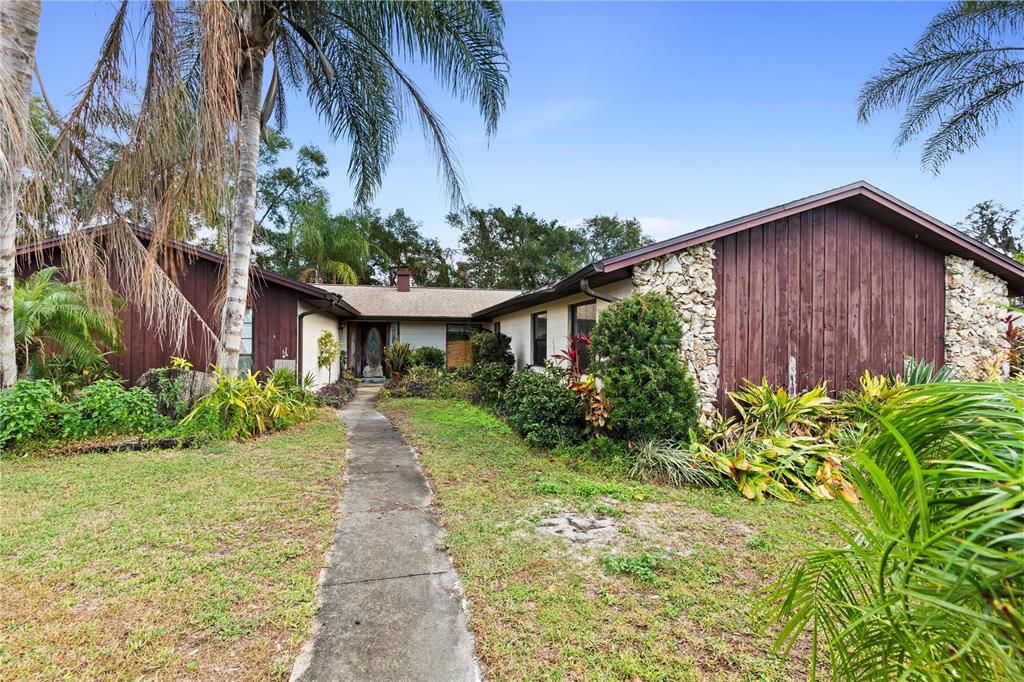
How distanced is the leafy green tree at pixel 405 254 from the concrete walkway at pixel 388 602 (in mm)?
27623

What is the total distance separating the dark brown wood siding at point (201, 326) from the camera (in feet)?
32.8

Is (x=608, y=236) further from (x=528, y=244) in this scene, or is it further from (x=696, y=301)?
(x=696, y=301)

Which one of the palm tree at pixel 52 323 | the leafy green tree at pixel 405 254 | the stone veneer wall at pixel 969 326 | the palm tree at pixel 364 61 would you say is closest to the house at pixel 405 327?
the palm tree at pixel 364 61

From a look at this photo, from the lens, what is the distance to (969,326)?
792 centimetres

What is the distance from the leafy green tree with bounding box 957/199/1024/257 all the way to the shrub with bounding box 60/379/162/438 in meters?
34.6

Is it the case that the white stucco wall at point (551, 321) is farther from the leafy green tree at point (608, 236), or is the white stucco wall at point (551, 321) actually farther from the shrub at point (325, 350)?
the leafy green tree at point (608, 236)

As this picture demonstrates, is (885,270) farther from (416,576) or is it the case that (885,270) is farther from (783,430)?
(416,576)

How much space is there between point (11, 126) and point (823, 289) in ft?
32.2

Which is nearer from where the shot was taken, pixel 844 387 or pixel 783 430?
pixel 783 430

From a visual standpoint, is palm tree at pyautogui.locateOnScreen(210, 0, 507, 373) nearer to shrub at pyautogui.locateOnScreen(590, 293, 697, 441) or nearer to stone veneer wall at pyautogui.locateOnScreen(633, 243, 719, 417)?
stone veneer wall at pyautogui.locateOnScreen(633, 243, 719, 417)

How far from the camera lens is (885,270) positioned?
771 centimetres

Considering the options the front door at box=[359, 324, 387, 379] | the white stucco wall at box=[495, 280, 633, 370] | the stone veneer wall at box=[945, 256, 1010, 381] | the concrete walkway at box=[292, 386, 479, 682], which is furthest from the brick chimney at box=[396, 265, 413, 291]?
the stone veneer wall at box=[945, 256, 1010, 381]

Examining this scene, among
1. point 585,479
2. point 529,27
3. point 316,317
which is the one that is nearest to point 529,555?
point 585,479

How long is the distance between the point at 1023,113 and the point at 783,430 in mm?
10625
